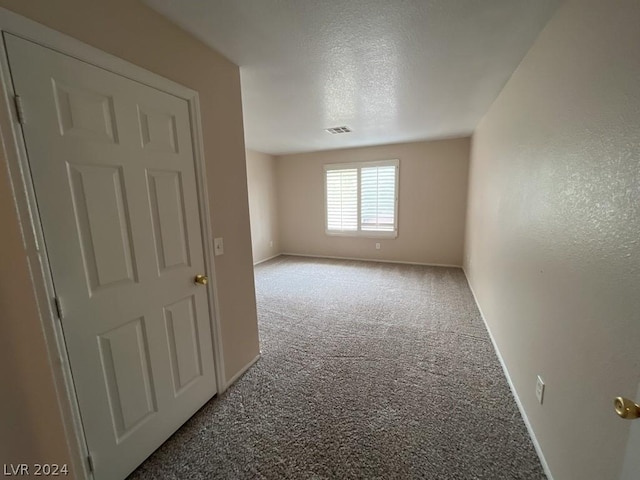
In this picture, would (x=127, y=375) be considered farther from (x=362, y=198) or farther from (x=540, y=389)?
(x=362, y=198)

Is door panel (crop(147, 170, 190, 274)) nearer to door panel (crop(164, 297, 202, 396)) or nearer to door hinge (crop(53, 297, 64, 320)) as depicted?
door panel (crop(164, 297, 202, 396))

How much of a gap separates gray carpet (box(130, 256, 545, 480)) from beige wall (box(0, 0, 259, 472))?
1.44ft

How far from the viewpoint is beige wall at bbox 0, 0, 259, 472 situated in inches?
27.2

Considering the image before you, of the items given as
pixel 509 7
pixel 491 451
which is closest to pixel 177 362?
pixel 491 451

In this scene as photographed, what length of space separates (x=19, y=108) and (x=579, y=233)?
7.21ft

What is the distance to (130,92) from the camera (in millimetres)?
1247

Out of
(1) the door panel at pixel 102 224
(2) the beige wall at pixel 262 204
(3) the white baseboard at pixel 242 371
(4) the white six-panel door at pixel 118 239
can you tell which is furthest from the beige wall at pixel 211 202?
(2) the beige wall at pixel 262 204

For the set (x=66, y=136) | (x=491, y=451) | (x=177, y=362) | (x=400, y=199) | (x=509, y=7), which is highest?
(x=509, y=7)

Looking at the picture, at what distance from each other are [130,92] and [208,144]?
1.61 feet

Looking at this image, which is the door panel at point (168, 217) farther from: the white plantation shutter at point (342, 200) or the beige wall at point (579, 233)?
the white plantation shutter at point (342, 200)

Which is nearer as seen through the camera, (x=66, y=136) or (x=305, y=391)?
(x=66, y=136)

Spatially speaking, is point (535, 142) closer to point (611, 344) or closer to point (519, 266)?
point (519, 266)

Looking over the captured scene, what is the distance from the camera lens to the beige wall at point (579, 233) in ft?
2.76

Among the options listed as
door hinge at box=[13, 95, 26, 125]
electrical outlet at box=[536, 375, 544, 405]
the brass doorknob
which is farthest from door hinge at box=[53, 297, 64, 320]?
electrical outlet at box=[536, 375, 544, 405]
